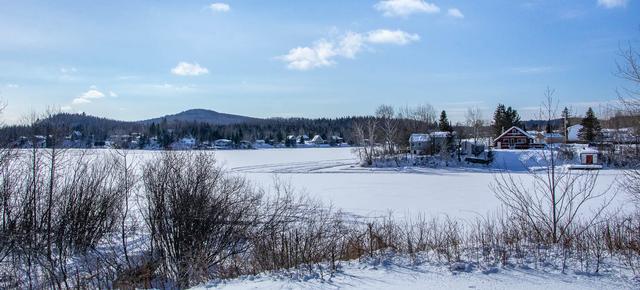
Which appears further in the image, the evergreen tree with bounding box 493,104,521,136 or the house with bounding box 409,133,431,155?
the evergreen tree with bounding box 493,104,521,136

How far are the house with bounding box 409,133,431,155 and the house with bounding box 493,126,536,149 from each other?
13.4m

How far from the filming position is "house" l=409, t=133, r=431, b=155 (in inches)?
2203

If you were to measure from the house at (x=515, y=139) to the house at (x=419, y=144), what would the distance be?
13416 mm

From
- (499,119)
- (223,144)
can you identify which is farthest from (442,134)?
(223,144)

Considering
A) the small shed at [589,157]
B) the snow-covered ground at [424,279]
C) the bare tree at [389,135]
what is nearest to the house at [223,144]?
the bare tree at [389,135]

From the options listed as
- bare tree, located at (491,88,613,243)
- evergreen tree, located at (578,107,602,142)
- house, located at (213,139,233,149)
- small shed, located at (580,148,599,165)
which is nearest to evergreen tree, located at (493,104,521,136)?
evergreen tree, located at (578,107,602,142)

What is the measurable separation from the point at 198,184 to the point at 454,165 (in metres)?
40.7

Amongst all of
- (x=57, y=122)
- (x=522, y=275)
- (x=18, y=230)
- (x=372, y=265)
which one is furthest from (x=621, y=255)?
(x=57, y=122)

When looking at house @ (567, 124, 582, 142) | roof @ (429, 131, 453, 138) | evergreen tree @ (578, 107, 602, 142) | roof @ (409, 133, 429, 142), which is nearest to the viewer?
roof @ (429, 131, 453, 138)

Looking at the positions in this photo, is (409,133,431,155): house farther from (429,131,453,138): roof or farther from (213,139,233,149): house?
(213,139,233,149): house

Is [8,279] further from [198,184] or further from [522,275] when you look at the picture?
[522,275]

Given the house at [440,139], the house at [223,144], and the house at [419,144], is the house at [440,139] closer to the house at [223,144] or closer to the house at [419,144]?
the house at [419,144]

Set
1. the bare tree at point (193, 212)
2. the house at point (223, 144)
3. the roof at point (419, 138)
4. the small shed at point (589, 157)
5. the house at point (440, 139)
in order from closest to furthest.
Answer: the bare tree at point (193, 212) < the small shed at point (589, 157) < the house at point (440, 139) < the roof at point (419, 138) < the house at point (223, 144)

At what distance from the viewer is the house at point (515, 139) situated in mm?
60969
